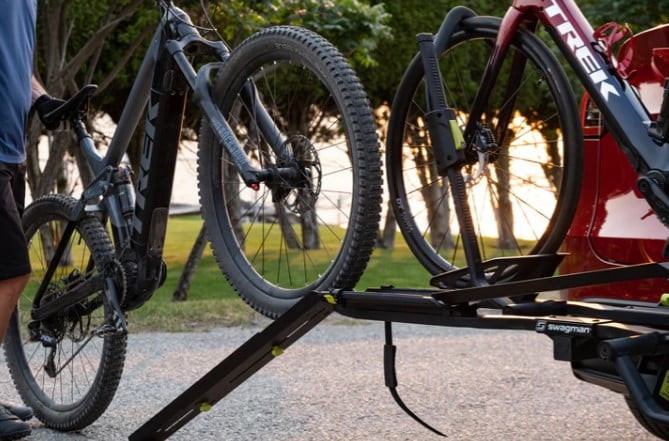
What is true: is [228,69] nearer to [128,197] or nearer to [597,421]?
[128,197]

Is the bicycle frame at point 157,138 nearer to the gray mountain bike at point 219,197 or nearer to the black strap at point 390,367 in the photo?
the gray mountain bike at point 219,197

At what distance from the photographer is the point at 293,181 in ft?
12.2

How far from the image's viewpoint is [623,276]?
9.79 ft

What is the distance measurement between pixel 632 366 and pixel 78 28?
17.5 m

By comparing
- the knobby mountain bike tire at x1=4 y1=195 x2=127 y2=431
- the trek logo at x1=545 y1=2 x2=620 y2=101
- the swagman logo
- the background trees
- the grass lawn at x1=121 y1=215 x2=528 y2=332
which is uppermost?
the background trees

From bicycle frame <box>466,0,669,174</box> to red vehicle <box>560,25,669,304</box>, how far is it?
0.42 metres

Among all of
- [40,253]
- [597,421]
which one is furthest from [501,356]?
[40,253]

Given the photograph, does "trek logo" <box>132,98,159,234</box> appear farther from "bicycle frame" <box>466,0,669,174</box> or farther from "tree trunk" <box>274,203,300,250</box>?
"bicycle frame" <box>466,0,669,174</box>

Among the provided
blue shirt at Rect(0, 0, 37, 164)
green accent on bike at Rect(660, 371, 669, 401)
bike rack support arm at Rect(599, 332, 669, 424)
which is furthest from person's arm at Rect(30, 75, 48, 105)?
green accent on bike at Rect(660, 371, 669, 401)

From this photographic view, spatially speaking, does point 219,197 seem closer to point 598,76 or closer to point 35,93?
point 35,93

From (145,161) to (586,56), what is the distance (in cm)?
182

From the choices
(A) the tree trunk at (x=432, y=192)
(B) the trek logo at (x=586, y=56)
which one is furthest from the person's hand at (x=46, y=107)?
(B) the trek logo at (x=586, y=56)

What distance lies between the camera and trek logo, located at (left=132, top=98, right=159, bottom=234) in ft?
14.2

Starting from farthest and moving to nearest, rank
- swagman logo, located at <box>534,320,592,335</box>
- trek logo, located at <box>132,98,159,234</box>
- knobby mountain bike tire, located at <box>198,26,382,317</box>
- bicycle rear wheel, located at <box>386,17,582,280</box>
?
trek logo, located at <box>132,98,159,234</box> < knobby mountain bike tire, located at <box>198,26,382,317</box> < bicycle rear wheel, located at <box>386,17,582,280</box> < swagman logo, located at <box>534,320,592,335</box>
